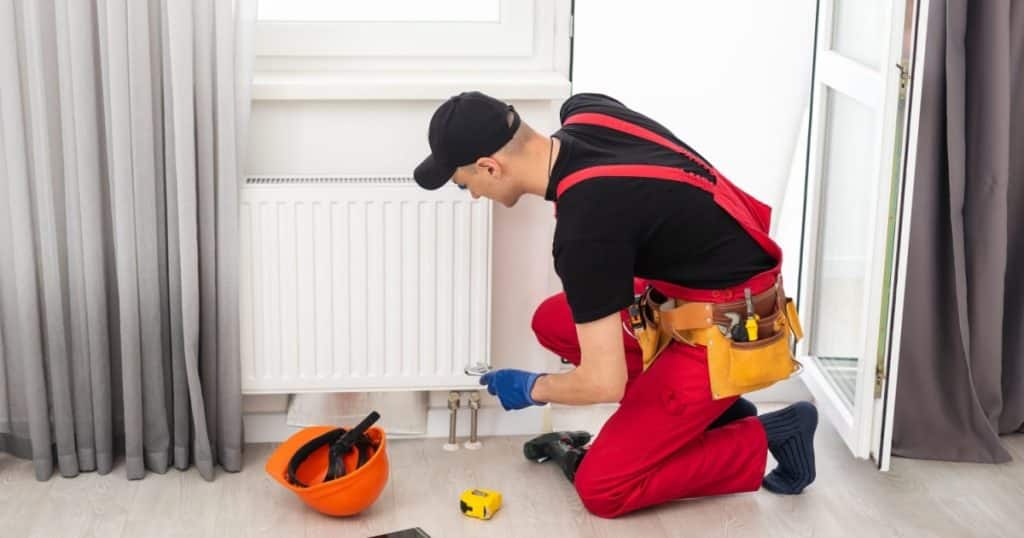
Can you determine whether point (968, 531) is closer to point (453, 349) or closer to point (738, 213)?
point (738, 213)

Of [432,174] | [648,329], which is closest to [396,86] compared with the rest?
[432,174]

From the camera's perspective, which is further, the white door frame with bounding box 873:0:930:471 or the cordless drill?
the cordless drill

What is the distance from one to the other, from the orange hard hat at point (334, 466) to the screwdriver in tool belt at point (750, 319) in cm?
81

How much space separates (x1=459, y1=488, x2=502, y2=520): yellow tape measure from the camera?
8.71ft

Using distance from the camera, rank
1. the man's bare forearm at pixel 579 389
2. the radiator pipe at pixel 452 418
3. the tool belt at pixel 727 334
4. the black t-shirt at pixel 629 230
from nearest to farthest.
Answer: the black t-shirt at pixel 629 230 < the man's bare forearm at pixel 579 389 < the tool belt at pixel 727 334 < the radiator pipe at pixel 452 418

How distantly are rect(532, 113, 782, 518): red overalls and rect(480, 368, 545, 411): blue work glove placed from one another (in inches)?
8.6

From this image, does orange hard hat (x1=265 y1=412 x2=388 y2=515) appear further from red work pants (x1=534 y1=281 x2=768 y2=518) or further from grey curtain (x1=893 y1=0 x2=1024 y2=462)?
grey curtain (x1=893 y1=0 x2=1024 y2=462)

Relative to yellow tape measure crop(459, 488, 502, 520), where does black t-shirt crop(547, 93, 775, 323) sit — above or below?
above

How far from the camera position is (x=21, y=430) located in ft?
9.46

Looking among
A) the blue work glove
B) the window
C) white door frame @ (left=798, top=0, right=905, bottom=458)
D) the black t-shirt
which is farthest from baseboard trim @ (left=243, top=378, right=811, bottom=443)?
the window

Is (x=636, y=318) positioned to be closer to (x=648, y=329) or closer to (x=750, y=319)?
(x=648, y=329)

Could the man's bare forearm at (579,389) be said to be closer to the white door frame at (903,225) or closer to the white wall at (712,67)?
the white door frame at (903,225)

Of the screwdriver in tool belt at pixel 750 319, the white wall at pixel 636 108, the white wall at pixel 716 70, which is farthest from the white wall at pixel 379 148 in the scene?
the screwdriver in tool belt at pixel 750 319

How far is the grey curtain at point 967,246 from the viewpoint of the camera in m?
2.78
